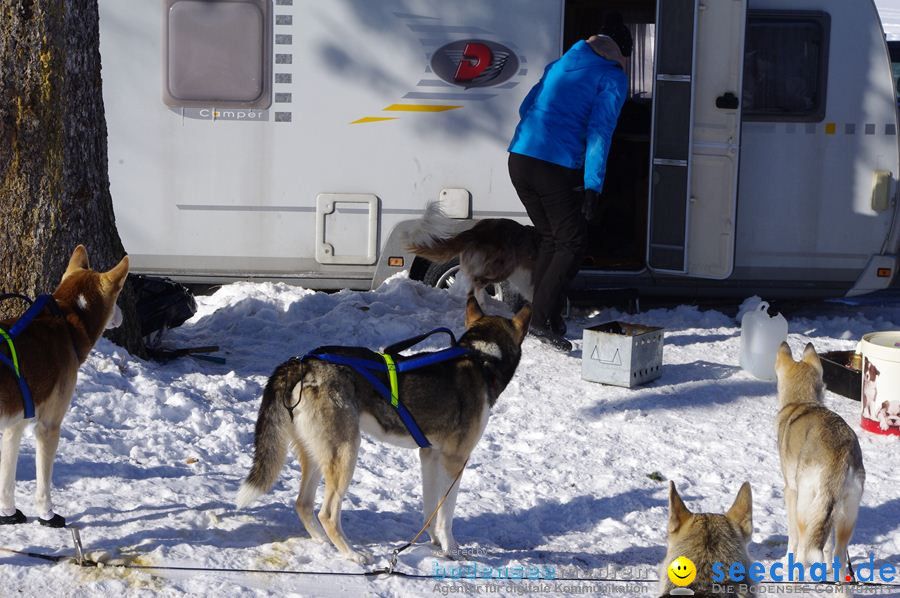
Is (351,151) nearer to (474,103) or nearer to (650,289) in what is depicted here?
(474,103)

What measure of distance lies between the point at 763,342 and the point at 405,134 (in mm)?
3242

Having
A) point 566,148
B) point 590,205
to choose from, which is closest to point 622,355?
point 590,205

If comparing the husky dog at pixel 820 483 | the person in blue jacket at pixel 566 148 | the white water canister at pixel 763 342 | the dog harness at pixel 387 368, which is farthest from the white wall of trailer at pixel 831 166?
the dog harness at pixel 387 368

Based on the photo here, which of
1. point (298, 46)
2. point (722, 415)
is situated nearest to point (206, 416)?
point (722, 415)

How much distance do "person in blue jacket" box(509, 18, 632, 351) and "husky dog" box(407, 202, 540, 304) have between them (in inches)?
12.1

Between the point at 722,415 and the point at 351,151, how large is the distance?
3.71 metres

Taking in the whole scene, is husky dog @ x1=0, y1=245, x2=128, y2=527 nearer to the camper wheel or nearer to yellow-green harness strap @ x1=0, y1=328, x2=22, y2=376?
yellow-green harness strap @ x1=0, y1=328, x2=22, y2=376

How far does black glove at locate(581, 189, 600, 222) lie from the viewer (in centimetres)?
777

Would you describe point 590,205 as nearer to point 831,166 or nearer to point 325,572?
point 831,166

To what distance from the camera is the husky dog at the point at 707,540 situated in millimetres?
3338

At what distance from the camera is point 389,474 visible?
5.72 meters

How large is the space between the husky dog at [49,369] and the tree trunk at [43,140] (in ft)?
6.08

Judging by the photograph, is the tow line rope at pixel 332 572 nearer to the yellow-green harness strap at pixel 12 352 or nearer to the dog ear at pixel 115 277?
the yellow-green harness strap at pixel 12 352

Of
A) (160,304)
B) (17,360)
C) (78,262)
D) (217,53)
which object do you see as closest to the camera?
(17,360)
